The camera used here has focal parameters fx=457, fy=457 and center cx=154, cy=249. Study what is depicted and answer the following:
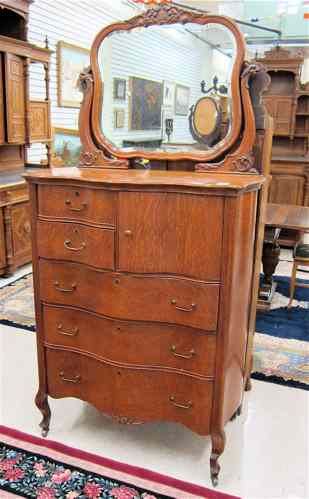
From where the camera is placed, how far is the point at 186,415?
1.97m

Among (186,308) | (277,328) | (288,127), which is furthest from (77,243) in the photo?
(288,127)

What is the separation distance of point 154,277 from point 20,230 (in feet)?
10.2

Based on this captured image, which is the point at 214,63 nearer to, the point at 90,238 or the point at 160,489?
the point at 90,238

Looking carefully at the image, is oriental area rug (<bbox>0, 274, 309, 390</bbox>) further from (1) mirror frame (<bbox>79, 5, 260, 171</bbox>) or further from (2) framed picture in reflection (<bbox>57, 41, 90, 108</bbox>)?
(2) framed picture in reflection (<bbox>57, 41, 90, 108</bbox>)

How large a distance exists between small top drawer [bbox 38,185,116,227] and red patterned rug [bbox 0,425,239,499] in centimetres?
110

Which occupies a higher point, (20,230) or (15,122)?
(15,122)

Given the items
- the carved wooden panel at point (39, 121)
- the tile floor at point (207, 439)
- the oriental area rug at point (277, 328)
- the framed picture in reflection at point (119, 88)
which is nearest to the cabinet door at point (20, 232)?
the oriental area rug at point (277, 328)

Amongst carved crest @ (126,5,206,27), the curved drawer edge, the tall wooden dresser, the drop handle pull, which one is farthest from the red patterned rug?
carved crest @ (126,5,206,27)

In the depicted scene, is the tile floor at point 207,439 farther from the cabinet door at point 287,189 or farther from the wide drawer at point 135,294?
the cabinet door at point 287,189

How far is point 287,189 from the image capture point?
604cm

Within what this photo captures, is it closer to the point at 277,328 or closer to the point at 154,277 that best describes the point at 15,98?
the point at 277,328

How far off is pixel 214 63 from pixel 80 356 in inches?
61.6

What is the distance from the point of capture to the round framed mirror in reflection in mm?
2107

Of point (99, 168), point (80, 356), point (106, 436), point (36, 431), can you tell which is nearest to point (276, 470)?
point (106, 436)
